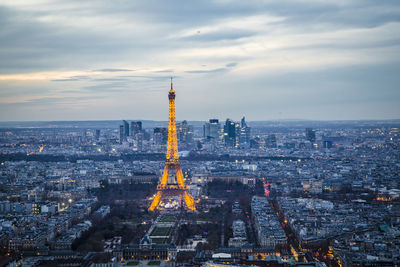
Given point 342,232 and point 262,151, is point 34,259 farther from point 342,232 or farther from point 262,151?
point 262,151

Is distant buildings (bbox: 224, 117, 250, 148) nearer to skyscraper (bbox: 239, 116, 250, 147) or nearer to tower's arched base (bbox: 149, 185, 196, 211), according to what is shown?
skyscraper (bbox: 239, 116, 250, 147)

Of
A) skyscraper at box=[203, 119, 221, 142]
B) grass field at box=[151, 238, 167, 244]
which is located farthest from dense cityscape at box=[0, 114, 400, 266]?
skyscraper at box=[203, 119, 221, 142]

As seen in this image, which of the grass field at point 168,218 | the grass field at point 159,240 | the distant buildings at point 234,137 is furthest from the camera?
the distant buildings at point 234,137

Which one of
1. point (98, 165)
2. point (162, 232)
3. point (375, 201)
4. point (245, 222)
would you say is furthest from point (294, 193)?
point (98, 165)

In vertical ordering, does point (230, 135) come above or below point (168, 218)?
above

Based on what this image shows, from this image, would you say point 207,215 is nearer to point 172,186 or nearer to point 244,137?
point 172,186

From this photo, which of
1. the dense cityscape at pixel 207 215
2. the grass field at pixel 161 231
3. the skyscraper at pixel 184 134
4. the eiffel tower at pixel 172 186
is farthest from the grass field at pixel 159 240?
the skyscraper at pixel 184 134

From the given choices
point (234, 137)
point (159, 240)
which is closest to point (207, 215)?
point (159, 240)

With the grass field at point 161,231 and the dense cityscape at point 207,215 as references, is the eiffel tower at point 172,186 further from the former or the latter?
the grass field at point 161,231
